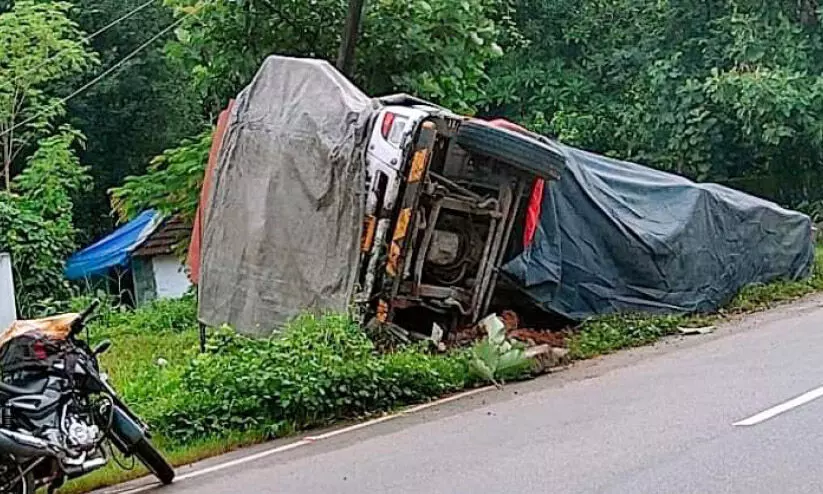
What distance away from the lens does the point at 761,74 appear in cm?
2227

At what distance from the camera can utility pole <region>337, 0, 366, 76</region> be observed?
15.7 m

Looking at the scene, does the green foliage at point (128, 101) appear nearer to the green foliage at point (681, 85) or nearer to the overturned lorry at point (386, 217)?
the green foliage at point (681, 85)

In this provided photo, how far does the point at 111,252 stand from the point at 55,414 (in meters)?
22.5

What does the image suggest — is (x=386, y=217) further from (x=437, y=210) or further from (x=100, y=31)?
(x=100, y=31)

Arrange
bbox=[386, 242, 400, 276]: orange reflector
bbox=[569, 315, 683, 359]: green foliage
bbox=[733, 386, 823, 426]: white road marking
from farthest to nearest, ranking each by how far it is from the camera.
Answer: bbox=[569, 315, 683, 359]: green foliage
bbox=[386, 242, 400, 276]: orange reflector
bbox=[733, 386, 823, 426]: white road marking

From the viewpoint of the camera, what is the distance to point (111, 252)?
2930 centimetres

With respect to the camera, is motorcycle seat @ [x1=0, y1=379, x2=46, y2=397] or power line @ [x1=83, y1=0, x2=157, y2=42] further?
power line @ [x1=83, y1=0, x2=157, y2=42]

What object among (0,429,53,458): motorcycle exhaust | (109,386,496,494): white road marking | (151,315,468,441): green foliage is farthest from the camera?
(151,315,468,441): green foliage

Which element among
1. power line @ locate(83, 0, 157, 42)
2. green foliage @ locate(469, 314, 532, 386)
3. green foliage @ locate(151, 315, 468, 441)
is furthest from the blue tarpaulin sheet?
green foliage @ locate(151, 315, 468, 441)

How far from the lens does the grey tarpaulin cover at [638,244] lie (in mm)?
14180

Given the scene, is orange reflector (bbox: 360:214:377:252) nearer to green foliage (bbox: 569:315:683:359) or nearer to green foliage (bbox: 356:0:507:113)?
green foliage (bbox: 569:315:683:359)

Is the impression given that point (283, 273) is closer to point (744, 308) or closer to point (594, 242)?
point (594, 242)

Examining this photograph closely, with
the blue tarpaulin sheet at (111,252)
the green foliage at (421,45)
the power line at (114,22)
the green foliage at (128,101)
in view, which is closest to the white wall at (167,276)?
the blue tarpaulin sheet at (111,252)

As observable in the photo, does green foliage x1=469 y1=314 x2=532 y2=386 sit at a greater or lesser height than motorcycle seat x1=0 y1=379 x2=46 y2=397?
lesser
